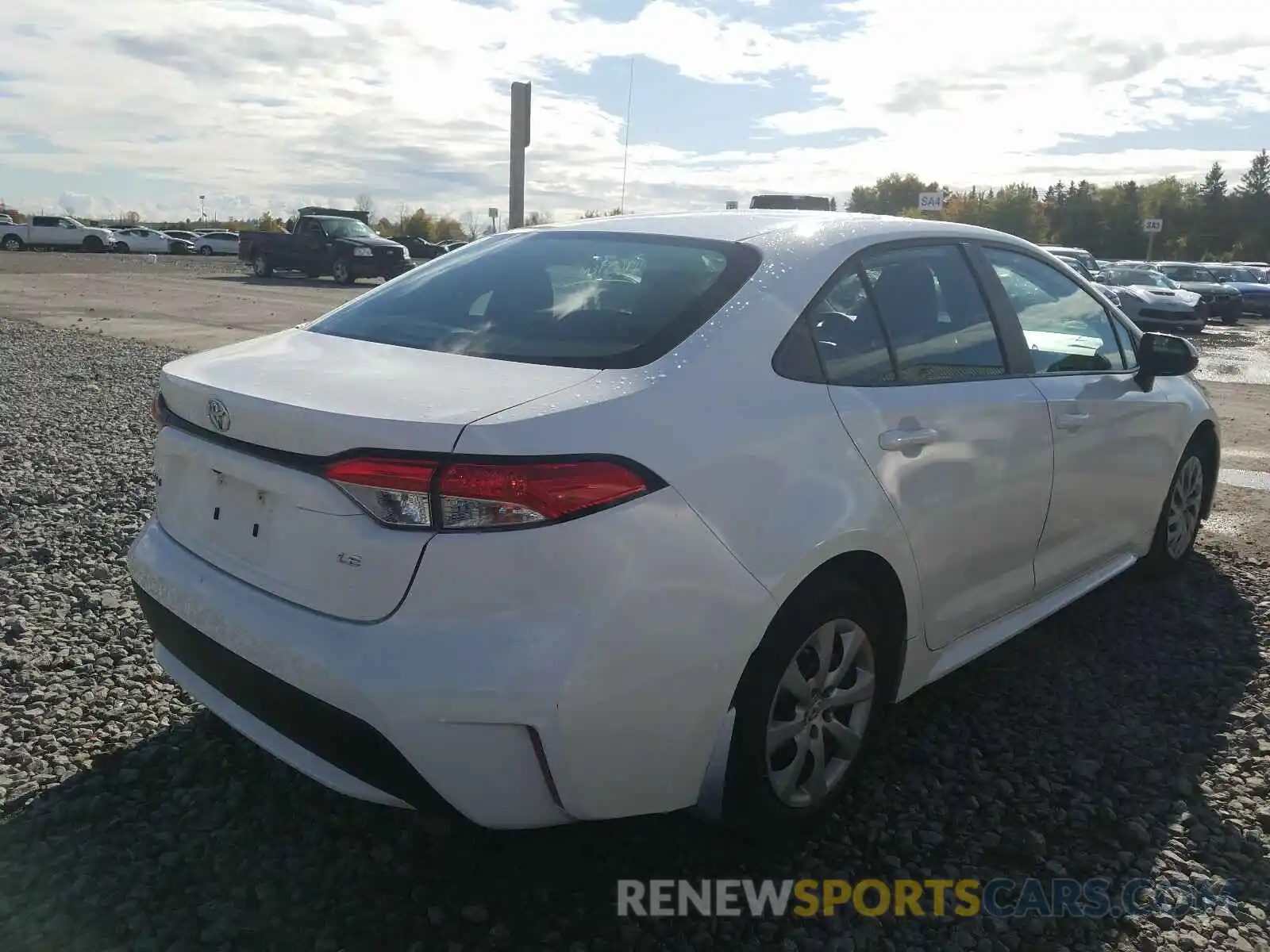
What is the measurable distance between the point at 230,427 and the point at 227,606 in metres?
0.41

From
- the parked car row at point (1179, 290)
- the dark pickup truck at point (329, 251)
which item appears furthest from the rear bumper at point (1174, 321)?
the dark pickup truck at point (329, 251)

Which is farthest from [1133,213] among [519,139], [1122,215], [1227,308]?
[519,139]

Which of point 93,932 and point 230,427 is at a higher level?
point 230,427

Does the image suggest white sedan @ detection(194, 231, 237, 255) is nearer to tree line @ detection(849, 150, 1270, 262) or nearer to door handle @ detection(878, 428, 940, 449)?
tree line @ detection(849, 150, 1270, 262)

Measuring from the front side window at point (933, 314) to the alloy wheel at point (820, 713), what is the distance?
794mm

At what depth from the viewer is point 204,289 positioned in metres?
24.1

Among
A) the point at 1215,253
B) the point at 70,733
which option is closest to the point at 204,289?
A: the point at 70,733

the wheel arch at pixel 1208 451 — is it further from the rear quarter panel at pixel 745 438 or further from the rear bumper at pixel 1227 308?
the rear bumper at pixel 1227 308

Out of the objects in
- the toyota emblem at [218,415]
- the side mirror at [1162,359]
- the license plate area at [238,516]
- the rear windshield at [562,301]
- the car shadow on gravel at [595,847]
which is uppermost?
the rear windshield at [562,301]

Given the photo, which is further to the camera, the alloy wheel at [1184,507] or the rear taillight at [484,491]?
the alloy wheel at [1184,507]

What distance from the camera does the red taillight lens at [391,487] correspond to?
2064 millimetres

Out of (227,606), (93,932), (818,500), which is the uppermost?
(818,500)

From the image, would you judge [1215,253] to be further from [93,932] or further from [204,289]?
[93,932]

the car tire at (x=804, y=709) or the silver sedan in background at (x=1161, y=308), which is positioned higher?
the silver sedan in background at (x=1161, y=308)
